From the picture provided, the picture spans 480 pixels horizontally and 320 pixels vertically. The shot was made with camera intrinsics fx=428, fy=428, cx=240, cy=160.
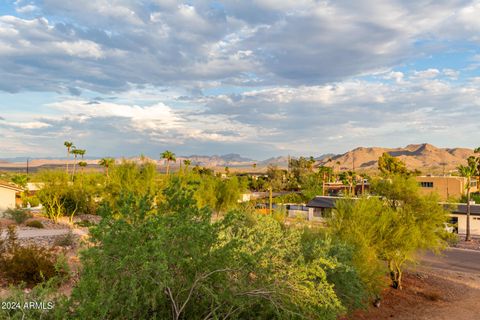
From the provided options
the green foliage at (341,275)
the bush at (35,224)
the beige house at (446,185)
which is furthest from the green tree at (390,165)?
the green foliage at (341,275)

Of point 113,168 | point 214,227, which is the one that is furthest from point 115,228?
point 113,168

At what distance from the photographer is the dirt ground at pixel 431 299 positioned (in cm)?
2358

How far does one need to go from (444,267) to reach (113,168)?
28615 millimetres

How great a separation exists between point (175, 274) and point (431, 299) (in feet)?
77.2

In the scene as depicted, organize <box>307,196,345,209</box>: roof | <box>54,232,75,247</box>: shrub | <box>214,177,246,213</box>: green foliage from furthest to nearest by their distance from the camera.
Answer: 1. <box>307,196,345,209</box>: roof
2. <box>214,177,246,213</box>: green foliage
3. <box>54,232,75,247</box>: shrub

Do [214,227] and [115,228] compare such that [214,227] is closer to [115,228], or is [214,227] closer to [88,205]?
[115,228]

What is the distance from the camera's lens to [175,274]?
873cm

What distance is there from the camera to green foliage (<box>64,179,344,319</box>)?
8.00 metres

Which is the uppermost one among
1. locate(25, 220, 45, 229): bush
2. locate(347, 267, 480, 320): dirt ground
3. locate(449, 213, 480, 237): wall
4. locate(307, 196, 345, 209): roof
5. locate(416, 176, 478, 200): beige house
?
locate(416, 176, 478, 200): beige house

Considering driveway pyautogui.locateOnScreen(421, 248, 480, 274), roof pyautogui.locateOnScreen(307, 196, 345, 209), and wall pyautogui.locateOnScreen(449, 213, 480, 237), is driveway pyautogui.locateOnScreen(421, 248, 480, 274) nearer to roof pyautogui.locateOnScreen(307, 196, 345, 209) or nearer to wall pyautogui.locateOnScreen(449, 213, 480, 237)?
wall pyautogui.locateOnScreen(449, 213, 480, 237)

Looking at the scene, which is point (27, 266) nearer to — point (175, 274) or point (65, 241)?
point (65, 241)

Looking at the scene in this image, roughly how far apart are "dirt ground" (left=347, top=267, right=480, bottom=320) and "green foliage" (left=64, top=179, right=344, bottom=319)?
13.2 metres

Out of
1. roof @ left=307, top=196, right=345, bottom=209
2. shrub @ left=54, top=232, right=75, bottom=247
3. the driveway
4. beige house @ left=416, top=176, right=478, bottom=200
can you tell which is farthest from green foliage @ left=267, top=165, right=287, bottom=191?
shrub @ left=54, top=232, right=75, bottom=247

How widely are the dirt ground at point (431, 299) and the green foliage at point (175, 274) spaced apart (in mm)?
13185
